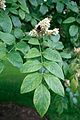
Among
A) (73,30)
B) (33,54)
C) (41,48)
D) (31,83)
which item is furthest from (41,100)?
(73,30)

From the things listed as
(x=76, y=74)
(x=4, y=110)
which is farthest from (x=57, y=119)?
(x=76, y=74)

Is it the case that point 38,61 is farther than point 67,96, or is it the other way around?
point 67,96

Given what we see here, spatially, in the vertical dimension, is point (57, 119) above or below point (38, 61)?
below

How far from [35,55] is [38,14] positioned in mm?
952

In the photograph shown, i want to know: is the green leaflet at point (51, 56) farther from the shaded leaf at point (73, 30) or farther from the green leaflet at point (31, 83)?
the shaded leaf at point (73, 30)

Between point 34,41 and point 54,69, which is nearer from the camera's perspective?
point 54,69

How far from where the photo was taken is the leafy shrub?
54.5 inches

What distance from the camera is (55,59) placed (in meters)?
1.53

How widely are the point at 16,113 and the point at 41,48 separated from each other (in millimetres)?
3201

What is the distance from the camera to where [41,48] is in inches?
66.4

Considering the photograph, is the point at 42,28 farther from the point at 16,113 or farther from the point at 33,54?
the point at 16,113

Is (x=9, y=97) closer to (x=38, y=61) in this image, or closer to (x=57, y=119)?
(x=57, y=119)

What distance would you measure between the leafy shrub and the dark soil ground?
2138mm

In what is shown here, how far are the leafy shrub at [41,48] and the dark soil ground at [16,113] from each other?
7.02 ft
